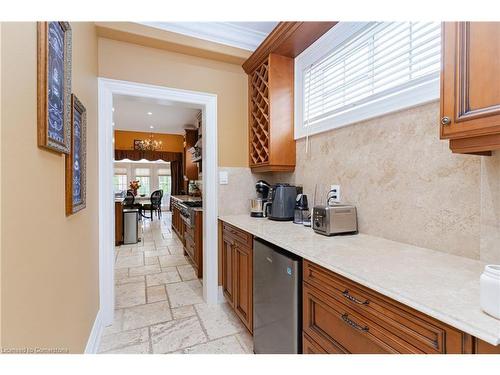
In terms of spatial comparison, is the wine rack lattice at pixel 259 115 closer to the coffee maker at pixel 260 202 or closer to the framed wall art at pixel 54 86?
the coffee maker at pixel 260 202

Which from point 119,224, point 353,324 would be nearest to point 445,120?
point 353,324

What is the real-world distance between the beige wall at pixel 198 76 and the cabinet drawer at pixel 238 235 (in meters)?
0.70

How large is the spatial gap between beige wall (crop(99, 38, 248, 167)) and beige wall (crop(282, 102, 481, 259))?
3.72ft

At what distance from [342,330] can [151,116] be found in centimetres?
597

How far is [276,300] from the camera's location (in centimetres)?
141

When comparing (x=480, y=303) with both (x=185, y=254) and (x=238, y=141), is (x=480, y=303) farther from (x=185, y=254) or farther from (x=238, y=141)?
(x=185, y=254)

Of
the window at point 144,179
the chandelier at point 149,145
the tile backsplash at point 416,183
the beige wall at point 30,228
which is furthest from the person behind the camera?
the window at point 144,179

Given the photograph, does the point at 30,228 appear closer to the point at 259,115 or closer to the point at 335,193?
the point at 335,193

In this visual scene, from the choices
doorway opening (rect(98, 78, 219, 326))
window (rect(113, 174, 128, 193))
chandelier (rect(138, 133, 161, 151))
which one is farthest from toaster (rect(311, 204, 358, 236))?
window (rect(113, 174, 128, 193))

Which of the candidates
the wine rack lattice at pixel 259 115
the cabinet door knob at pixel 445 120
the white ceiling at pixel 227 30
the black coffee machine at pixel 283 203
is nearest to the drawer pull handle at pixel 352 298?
the cabinet door knob at pixel 445 120

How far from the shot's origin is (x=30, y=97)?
2.73 feet

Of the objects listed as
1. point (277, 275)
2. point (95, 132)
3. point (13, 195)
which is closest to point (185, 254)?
point (95, 132)

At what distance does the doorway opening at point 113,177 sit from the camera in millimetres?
2082

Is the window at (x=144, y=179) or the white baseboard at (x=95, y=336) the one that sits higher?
the window at (x=144, y=179)
